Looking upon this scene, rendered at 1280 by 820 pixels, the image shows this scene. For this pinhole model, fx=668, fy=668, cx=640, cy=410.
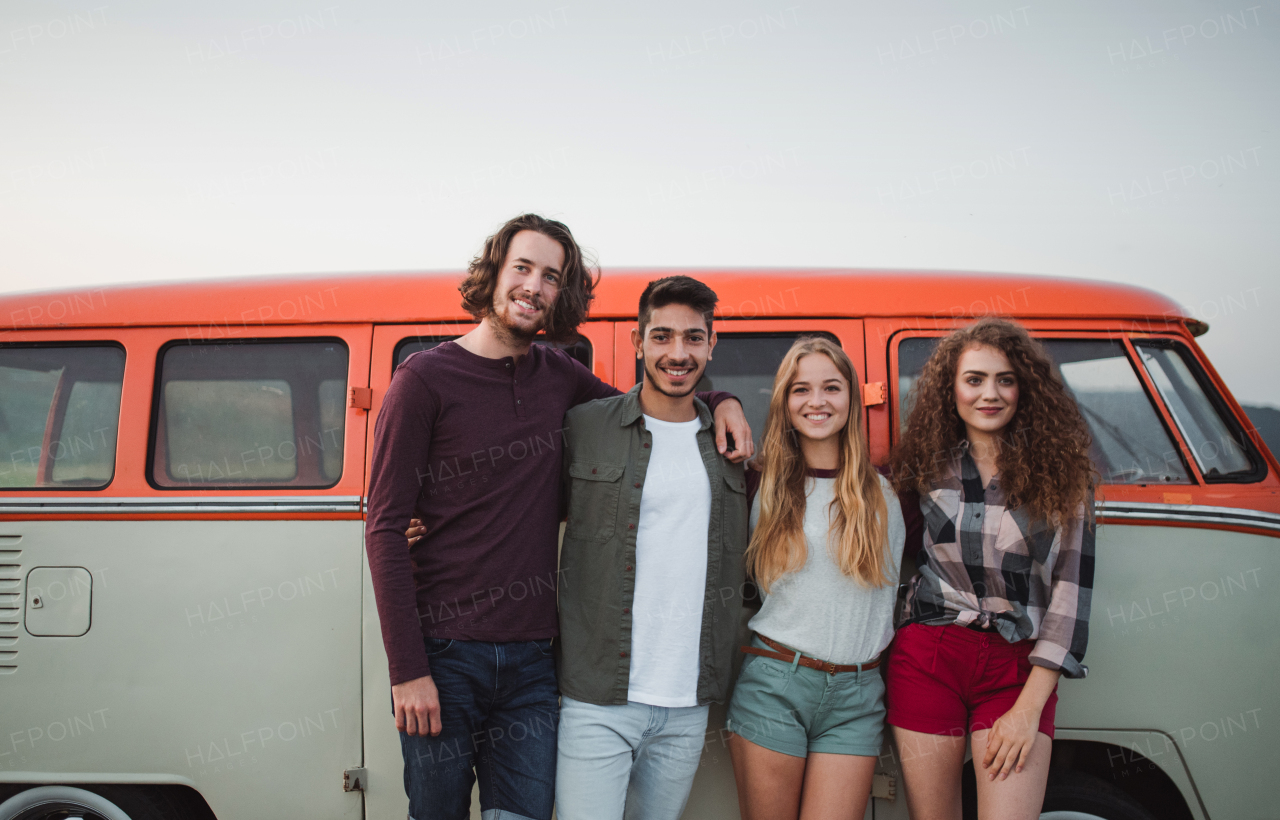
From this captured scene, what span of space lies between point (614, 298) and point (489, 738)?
172 centimetres

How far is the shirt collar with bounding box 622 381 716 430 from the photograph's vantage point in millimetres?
2224

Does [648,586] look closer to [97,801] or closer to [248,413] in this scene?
[248,413]

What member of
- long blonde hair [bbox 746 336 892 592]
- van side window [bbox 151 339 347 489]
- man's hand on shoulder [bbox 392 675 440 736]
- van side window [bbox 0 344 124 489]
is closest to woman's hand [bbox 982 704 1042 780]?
long blonde hair [bbox 746 336 892 592]

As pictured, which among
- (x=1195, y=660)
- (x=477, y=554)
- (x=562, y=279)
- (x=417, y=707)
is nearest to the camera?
(x=417, y=707)

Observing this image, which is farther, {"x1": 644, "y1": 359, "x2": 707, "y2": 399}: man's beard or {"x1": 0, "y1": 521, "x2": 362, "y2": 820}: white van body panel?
{"x1": 0, "y1": 521, "x2": 362, "y2": 820}: white van body panel

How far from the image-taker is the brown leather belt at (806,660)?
2121 mm

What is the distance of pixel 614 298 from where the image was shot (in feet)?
9.36

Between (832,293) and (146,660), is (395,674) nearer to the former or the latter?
(146,660)

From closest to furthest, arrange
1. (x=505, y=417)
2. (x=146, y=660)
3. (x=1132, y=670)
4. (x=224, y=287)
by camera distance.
Result: (x=505, y=417), (x=1132, y=670), (x=146, y=660), (x=224, y=287)

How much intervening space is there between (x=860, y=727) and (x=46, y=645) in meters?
3.22

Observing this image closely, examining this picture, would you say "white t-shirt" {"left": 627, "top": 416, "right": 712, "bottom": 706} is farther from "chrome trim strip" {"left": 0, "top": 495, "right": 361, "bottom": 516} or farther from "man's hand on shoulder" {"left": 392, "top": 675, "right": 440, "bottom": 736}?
"chrome trim strip" {"left": 0, "top": 495, "right": 361, "bottom": 516}

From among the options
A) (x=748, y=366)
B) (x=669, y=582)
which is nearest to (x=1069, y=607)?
(x=669, y=582)

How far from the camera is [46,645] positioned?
2.76 meters

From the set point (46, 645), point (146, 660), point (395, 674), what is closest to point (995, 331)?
point (395, 674)
